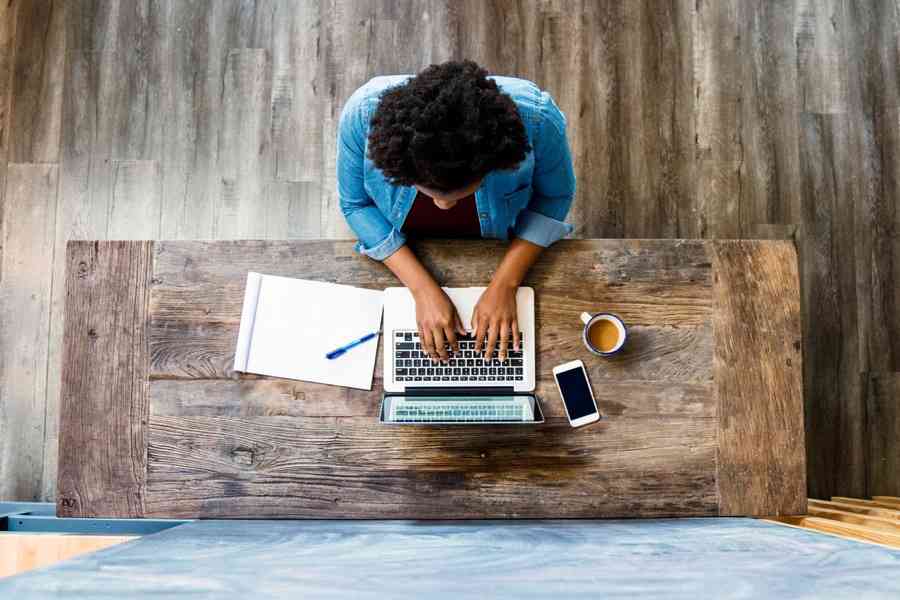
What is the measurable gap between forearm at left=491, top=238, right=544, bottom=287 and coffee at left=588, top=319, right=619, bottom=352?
0.64 feet

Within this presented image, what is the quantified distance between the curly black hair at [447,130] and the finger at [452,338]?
0.37m

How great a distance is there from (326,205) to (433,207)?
84cm

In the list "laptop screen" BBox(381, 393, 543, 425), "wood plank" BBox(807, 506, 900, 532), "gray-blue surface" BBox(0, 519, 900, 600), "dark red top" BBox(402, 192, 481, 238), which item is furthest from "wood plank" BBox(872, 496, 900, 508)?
"dark red top" BBox(402, 192, 481, 238)

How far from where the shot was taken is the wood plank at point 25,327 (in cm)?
199

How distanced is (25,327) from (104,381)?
99 centimetres

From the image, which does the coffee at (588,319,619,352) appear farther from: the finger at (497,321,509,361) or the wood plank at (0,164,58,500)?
the wood plank at (0,164,58,500)

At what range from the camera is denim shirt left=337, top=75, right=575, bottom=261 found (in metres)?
1.17

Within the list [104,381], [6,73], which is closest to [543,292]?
[104,381]

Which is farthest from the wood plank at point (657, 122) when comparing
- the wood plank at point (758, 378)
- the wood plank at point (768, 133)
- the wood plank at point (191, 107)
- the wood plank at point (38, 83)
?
the wood plank at point (38, 83)

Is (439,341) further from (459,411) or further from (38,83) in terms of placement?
(38,83)

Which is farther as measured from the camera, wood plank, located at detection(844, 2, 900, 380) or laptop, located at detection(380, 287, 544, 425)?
wood plank, located at detection(844, 2, 900, 380)

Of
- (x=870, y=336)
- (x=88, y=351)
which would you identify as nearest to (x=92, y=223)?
(x=88, y=351)

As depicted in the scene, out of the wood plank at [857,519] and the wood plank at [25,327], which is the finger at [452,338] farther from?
the wood plank at [25,327]

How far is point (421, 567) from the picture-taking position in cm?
87
